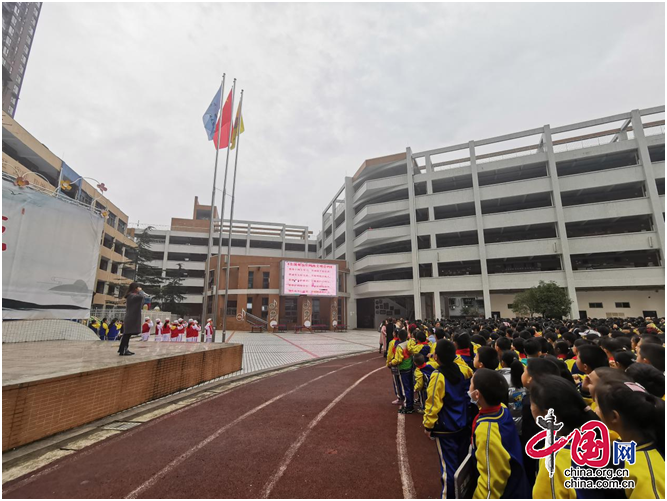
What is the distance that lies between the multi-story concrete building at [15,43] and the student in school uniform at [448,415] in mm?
59755

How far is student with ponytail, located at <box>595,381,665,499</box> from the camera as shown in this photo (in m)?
1.41

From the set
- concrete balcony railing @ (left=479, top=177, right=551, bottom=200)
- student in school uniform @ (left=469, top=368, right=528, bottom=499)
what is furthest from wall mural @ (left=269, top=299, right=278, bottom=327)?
student in school uniform @ (left=469, top=368, right=528, bottom=499)

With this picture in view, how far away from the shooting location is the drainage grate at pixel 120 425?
4.88m

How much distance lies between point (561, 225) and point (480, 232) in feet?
20.6

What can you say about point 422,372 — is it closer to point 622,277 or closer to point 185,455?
point 185,455

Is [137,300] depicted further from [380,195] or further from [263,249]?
[263,249]

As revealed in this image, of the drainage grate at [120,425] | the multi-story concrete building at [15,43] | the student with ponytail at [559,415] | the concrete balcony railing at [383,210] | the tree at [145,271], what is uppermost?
the multi-story concrete building at [15,43]

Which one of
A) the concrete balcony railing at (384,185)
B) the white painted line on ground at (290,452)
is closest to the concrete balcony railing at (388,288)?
the concrete balcony railing at (384,185)

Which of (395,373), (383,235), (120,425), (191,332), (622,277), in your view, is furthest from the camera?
(383,235)

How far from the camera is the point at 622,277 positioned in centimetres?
2450

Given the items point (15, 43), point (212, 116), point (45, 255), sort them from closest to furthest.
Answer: point (45, 255) < point (212, 116) < point (15, 43)

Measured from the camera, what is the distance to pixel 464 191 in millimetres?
30297

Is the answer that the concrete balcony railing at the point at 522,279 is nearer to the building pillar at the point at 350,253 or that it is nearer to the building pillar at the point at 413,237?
the building pillar at the point at 413,237

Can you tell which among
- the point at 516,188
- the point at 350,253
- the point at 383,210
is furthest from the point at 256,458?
the point at 350,253
